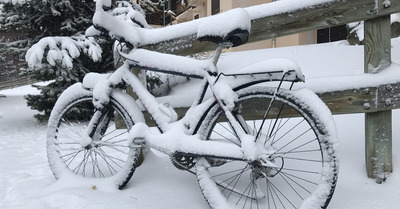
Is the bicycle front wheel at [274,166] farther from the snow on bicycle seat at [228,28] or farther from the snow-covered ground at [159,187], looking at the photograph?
the snow on bicycle seat at [228,28]

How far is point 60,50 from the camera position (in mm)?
5477

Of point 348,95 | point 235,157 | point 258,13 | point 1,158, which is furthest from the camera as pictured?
point 1,158

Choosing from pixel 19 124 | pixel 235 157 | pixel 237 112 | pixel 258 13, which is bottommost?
pixel 19 124

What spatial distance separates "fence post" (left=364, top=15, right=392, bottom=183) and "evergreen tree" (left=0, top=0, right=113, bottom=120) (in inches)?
173

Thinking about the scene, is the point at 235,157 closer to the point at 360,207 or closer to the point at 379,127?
the point at 360,207

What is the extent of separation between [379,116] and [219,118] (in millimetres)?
→ 1187

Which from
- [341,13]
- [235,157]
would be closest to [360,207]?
[235,157]

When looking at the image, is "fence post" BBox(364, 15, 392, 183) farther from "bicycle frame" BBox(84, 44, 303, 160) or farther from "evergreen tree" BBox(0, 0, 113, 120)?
"evergreen tree" BBox(0, 0, 113, 120)

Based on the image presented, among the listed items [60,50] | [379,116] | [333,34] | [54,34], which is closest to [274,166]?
[379,116]

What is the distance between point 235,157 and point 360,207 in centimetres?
95

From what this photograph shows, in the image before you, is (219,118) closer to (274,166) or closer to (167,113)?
(167,113)

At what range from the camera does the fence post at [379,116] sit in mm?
2312

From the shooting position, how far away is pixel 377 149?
7.70 ft

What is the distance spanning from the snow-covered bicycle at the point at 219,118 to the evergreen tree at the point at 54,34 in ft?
9.97
